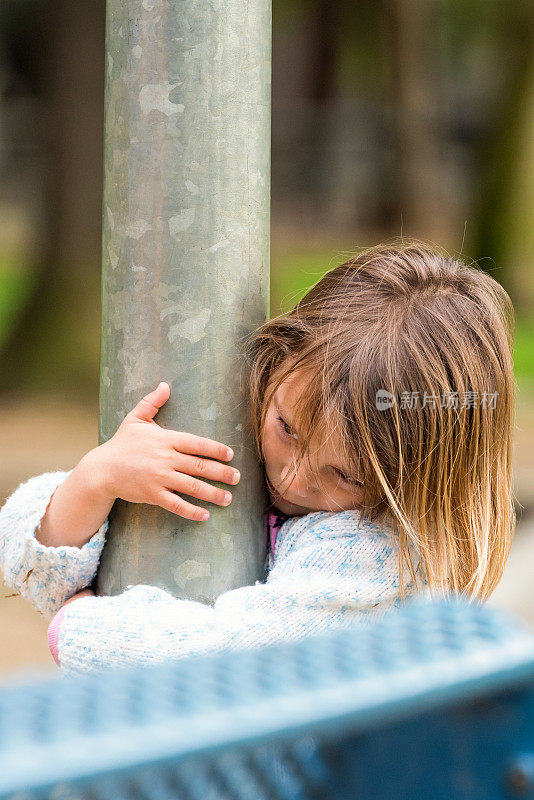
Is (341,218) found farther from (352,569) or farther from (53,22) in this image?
(352,569)

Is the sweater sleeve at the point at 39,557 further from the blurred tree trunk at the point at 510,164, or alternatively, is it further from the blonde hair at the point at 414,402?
the blurred tree trunk at the point at 510,164

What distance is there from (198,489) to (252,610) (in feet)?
0.57

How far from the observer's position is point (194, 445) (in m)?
1.20

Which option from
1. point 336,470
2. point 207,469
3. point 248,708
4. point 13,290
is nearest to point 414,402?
point 336,470

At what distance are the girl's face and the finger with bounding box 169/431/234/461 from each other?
11 cm

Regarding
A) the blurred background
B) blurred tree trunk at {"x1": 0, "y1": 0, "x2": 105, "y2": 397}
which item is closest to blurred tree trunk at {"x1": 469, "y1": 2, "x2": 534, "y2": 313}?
the blurred background

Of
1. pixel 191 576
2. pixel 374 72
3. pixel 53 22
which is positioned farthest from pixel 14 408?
pixel 191 576

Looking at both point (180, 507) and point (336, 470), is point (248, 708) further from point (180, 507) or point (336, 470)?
point (336, 470)

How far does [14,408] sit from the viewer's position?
23.0 feet

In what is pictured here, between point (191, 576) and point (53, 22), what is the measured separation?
6.64 m

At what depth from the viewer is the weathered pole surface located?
1146mm

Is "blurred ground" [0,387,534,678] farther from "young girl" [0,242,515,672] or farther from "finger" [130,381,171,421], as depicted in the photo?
"finger" [130,381,171,421]

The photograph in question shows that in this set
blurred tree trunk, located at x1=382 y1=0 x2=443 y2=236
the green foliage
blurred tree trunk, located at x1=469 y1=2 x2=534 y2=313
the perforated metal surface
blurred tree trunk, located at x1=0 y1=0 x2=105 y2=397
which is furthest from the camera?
blurred tree trunk, located at x1=382 y1=0 x2=443 y2=236

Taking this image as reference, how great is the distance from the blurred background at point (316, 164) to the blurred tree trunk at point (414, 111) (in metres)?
0.02
